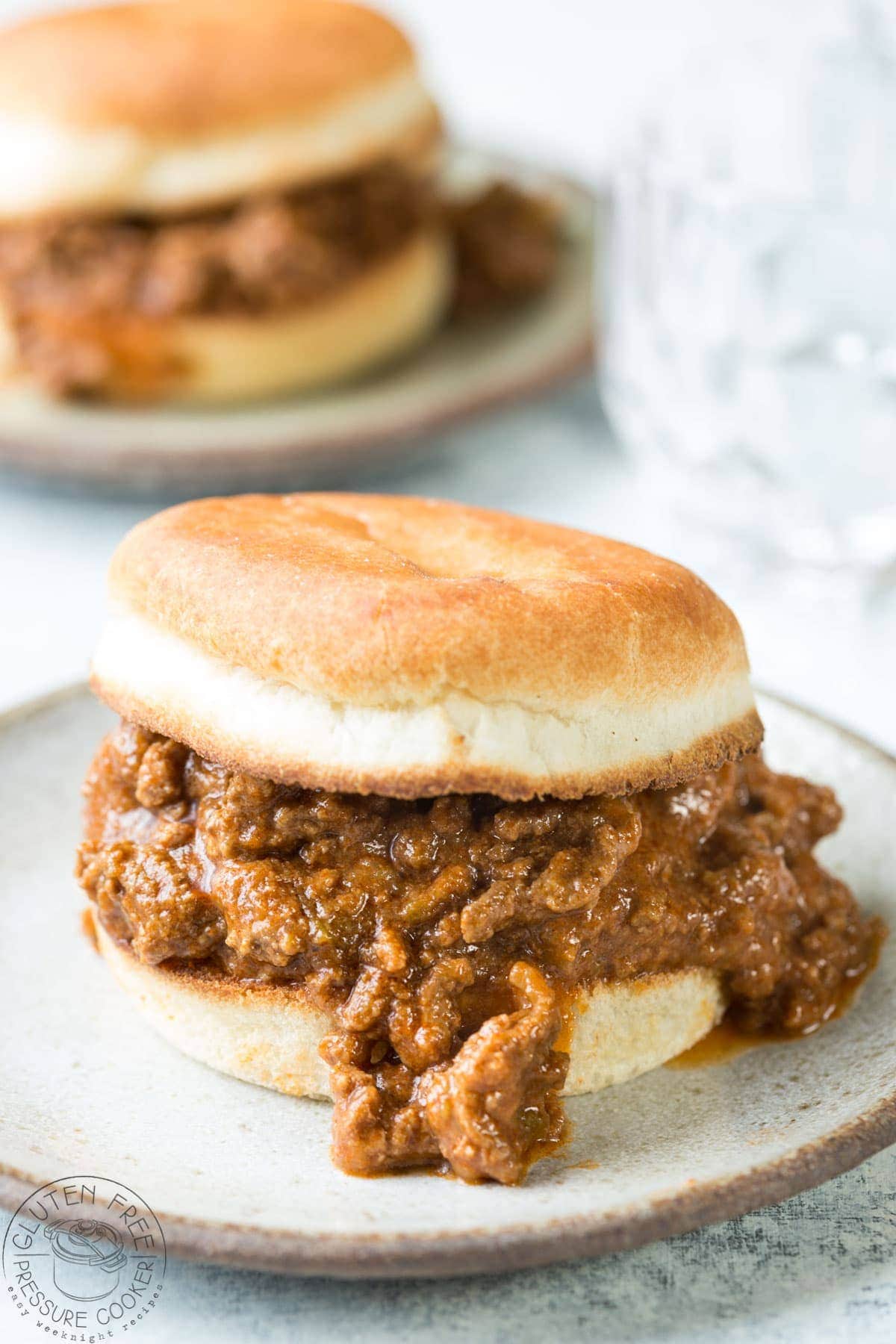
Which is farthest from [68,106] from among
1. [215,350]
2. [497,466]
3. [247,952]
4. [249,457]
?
[247,952]

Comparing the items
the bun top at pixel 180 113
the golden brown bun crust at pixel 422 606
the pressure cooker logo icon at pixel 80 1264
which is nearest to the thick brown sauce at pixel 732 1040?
the golden brown bun crust at pixel 422 606

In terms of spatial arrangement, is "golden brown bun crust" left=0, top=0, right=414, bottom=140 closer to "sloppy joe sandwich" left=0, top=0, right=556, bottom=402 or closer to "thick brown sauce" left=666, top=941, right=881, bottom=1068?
"sloppy joe sandwich" left=0, top=0, right=556, bottom=402

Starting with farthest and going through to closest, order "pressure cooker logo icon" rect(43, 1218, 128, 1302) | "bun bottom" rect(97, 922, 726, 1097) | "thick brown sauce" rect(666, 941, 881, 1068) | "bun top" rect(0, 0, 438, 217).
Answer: "bun top" rect(0, 0, 438, 217), "thick brown sauce" rect(666, 941, 881, 1068), "bun bottom" rect(97, 922, 726, 1097), "pressure cooker logo icon" rect(43, 1218, 128, 1302)

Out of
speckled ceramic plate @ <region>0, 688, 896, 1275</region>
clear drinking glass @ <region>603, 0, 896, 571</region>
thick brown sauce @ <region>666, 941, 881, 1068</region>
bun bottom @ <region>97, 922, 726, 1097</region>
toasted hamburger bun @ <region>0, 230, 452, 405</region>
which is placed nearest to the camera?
speckled ceramic plate @ <region>0, 688, 896, 1275</region>

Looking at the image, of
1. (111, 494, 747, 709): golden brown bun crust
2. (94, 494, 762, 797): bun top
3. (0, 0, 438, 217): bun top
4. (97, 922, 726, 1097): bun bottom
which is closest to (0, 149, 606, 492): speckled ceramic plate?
(0, 0, 438, 217): bun top

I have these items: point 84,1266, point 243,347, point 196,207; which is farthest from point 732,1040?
point 196,207

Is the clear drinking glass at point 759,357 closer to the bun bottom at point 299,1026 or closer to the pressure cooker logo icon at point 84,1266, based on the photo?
the bun bottom at point 299,1026

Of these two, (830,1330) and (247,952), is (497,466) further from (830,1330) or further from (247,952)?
(830,1330)

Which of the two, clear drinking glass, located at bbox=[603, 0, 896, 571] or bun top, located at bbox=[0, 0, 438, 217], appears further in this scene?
bun top, located at bbox=[0, 0, 438, 217]
